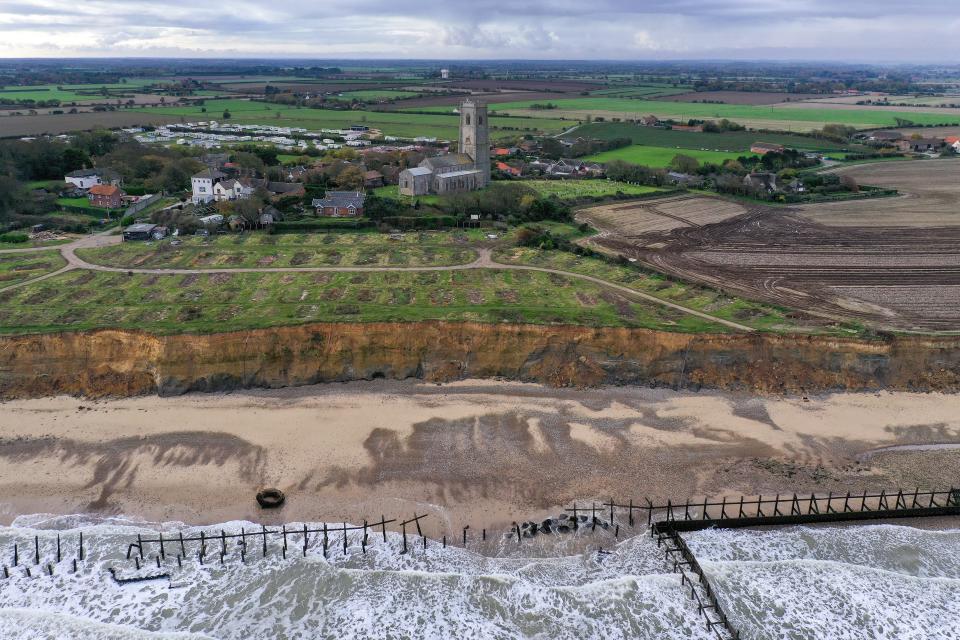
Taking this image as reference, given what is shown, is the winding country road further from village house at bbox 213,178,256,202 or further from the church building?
the church building

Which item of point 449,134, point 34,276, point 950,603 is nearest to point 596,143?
point 449,134

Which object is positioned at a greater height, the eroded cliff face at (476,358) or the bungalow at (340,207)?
the bungalow at (340,207)

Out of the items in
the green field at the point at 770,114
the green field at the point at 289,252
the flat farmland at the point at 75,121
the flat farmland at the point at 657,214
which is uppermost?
the green field at the point at 770,114

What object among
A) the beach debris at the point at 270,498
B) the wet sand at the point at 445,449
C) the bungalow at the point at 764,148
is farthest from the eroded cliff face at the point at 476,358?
the bungalow at the point at 764,148

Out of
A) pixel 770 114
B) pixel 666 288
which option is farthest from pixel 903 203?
pixel 770 114

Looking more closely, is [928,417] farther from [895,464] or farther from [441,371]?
[441,371]

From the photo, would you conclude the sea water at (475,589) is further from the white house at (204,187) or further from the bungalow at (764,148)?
the bungalow at (764,148)
